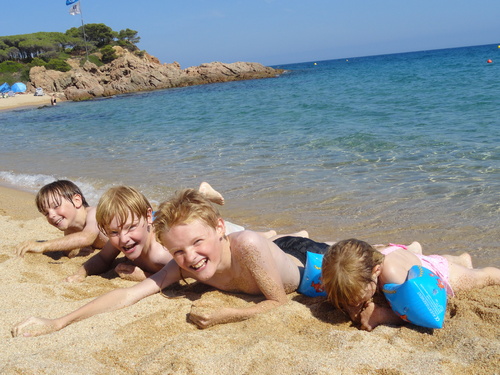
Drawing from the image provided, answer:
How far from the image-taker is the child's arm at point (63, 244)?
414cm

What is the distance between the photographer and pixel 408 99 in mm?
15836

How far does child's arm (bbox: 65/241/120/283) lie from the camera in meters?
3.81

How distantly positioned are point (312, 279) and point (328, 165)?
452 cm

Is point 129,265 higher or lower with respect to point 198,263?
lower

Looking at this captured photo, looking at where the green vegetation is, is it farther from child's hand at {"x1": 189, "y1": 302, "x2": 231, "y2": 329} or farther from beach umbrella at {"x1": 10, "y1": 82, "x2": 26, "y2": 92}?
child's hand at {"x1": 189, "y1": 302, "x2": 231, "y2": 329}

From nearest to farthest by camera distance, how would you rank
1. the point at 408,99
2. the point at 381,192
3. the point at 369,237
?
the point at 369,237 < the point at 381,192 < the point at 408,99

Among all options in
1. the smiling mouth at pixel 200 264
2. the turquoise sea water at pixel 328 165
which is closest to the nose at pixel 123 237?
the smiling mouth at pixel 200 264

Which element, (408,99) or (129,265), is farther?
(408,99)

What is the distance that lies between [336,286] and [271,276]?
0.42 m

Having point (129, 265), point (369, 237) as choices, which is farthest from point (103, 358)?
point (369, 237)

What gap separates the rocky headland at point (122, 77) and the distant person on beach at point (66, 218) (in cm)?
3646

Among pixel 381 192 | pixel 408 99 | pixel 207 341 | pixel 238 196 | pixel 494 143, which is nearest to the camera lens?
pixel 207 341

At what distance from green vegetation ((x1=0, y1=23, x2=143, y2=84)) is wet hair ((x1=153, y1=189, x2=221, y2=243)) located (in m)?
51.4

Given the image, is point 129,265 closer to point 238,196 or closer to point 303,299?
point 303,299
